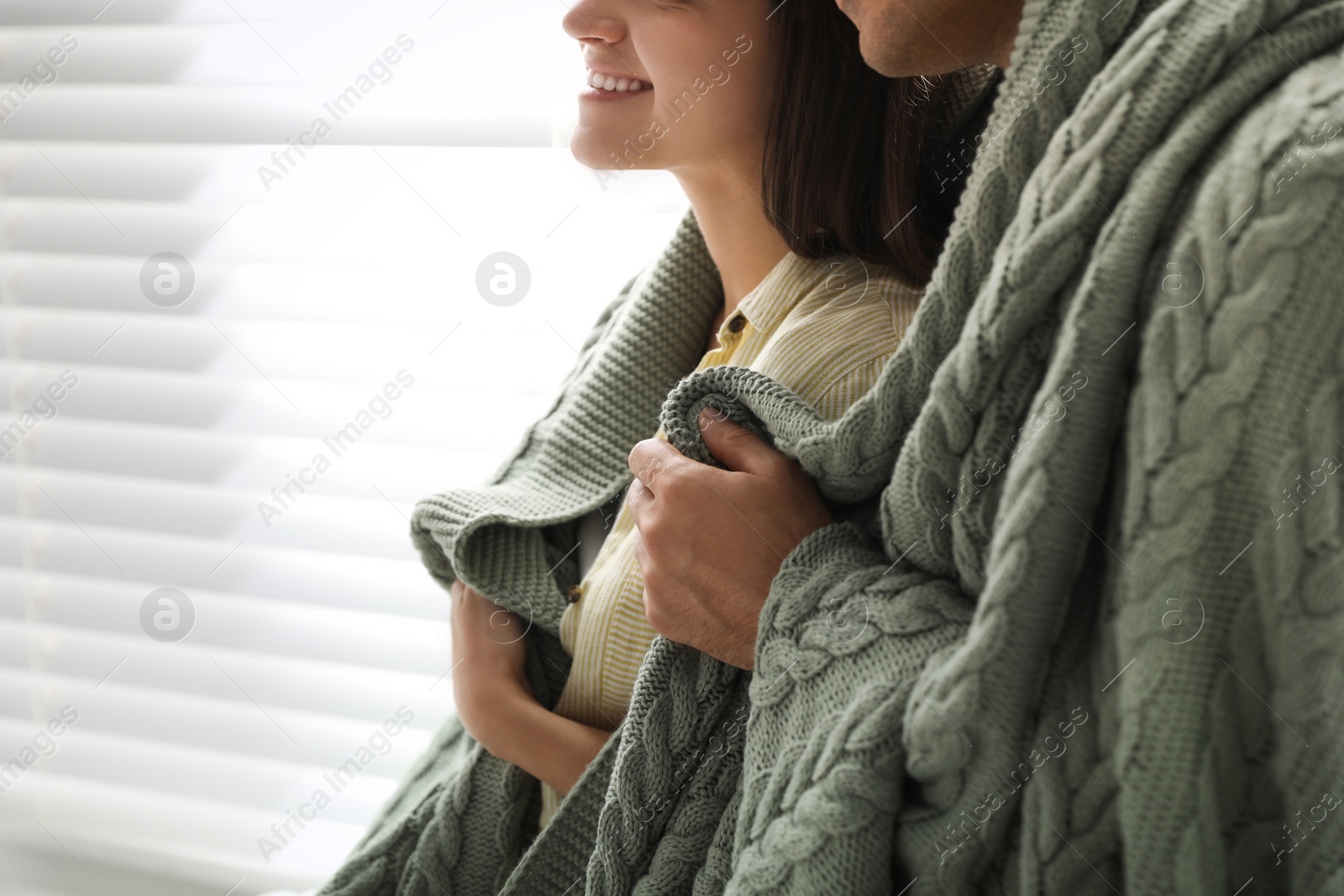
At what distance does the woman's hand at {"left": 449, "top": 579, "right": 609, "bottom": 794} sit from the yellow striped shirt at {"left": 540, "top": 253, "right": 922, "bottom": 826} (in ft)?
0.13

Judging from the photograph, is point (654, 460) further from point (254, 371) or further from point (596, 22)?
point (254, 371)

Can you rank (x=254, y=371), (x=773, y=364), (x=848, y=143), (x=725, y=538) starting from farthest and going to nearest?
(x=254, y=371)
(x=848, y=143)
(x=773, y=364)
(x=725, y=538)

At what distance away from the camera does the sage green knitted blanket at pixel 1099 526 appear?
555mm

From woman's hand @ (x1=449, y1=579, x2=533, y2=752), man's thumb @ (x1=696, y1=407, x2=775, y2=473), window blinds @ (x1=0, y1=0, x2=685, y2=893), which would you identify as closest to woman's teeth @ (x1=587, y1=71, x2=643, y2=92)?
window blinds @ (x1=0, y1=0, x2=685, y2=893)

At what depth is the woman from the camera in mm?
1074

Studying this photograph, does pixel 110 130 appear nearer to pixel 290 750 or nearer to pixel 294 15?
pixel 294 15

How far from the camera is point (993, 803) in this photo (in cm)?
64

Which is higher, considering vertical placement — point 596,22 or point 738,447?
point 596,22

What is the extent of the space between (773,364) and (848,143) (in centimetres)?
28

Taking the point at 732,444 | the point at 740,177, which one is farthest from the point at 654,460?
the point at 740,177

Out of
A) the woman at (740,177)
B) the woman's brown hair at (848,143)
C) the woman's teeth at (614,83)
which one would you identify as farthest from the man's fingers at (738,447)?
the woman's teeth at (614,83)

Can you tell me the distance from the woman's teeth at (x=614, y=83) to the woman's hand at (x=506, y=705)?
1.94 ft

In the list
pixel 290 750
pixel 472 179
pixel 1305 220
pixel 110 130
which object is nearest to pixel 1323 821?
pixel 1305 220

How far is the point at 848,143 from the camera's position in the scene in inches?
43.5
